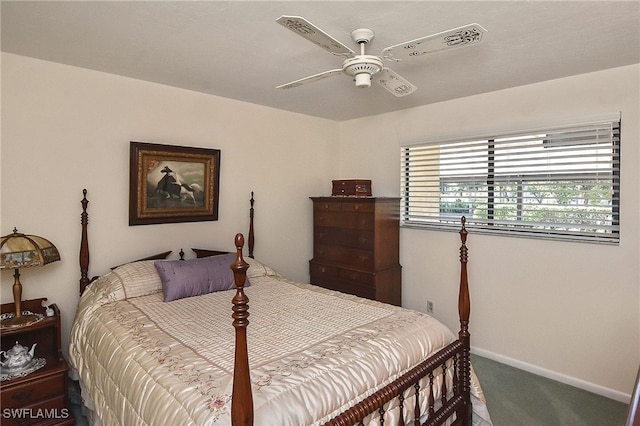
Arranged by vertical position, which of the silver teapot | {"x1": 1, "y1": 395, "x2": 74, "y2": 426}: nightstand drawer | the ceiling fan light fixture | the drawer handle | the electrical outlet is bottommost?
Answer: {"x1": 1, "y1": 395, "x2": 74, "y2": 426}: nightstand drawer

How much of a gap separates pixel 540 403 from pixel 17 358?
11.7 ft

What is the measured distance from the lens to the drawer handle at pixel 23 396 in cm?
214

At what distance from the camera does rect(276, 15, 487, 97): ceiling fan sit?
4.94ft

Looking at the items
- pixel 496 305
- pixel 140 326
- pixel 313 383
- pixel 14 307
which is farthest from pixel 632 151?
pixel 14 307

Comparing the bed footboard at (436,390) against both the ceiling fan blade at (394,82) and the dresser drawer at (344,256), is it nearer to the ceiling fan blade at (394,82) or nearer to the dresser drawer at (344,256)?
the ceiling fan blade at (394,82)

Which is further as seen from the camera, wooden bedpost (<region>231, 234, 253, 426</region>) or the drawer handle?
the drawer handle

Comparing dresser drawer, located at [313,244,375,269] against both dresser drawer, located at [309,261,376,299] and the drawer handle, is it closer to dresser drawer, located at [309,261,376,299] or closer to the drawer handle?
dresser drawer, located at [309,261,376,299]

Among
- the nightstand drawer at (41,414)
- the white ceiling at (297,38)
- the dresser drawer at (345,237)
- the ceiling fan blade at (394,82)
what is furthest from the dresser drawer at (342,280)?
the nightstand drawer at (41,414)

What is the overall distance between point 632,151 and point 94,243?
4.15m

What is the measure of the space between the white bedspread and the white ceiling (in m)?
1.67

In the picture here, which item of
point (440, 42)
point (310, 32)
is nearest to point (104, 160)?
point (310, 32)

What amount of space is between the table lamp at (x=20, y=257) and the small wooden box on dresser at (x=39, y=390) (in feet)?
0.29

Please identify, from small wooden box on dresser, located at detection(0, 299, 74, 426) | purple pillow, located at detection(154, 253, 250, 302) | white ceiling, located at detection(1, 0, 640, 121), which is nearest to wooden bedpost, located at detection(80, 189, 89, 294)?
small wooden box on dresser, located at detection(0, 299, 74, 426)

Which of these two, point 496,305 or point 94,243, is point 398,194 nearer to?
point 496,305
